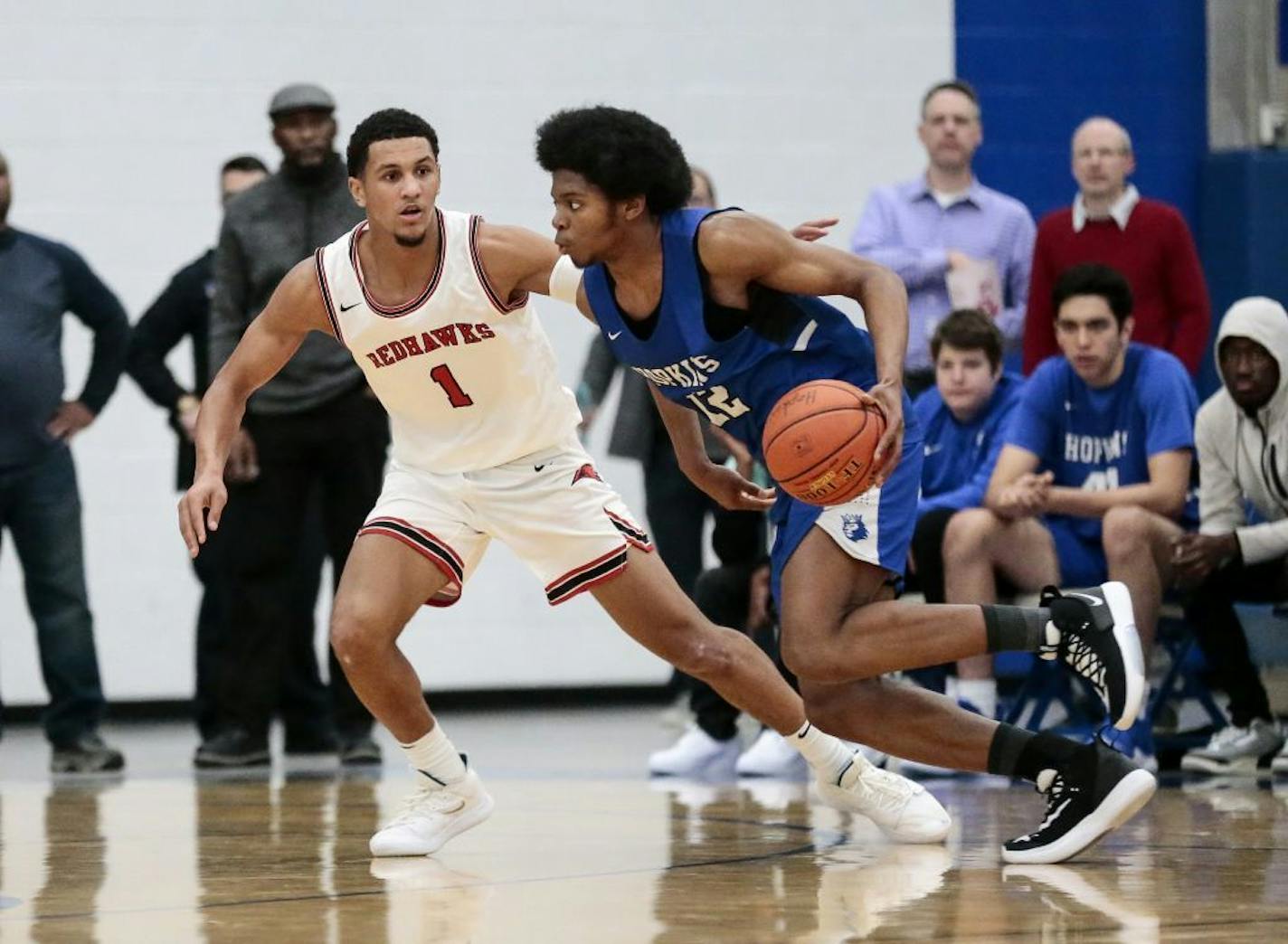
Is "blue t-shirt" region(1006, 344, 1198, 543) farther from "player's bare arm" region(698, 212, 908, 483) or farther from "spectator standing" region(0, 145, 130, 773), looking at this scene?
"spectator standing" region(0, 145, 130, 773)

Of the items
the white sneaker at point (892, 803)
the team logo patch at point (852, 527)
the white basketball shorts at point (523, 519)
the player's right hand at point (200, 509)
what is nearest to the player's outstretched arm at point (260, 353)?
the player's right hand at point (200, 509)

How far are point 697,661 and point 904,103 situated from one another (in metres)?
5.76

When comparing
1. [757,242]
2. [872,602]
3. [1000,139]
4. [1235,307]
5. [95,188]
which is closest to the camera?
[757,242]

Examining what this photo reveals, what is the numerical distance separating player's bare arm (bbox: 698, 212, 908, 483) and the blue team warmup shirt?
42 millimetres

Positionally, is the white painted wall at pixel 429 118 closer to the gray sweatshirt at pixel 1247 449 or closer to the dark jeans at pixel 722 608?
the dark jeans at pixel 722 608

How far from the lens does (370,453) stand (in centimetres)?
780

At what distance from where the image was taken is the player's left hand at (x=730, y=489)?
17.2 feet

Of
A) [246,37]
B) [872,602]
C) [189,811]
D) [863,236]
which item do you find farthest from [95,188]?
[872,602]

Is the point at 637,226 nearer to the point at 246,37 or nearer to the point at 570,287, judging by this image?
the point at 570,287

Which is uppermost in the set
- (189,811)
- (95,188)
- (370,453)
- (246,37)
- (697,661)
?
(246,37)

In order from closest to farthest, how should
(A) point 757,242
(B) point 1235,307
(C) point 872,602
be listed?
(A) point 757,242, (C) point 872,602, (B) point 1235,307

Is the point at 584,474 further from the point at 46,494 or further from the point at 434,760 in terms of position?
the point at 46,494

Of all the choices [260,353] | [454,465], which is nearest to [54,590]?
[260,353]

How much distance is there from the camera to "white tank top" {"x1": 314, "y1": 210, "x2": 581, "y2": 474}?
5188mm
